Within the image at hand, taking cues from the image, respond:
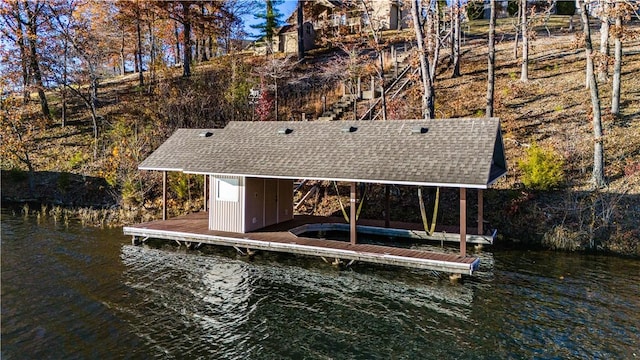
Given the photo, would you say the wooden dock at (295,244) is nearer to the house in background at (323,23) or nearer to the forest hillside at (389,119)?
the forest hillside at (389,119)

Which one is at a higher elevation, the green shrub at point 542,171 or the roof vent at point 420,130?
the roof vent at point 420,130

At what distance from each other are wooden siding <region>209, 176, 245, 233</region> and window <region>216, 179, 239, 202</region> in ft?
0.29

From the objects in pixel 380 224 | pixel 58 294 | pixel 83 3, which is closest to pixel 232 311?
pixel 58 294

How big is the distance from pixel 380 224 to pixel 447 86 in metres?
16.2

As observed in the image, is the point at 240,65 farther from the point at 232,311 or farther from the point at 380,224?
the point at 232,311

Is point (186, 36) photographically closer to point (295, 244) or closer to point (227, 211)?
point (227, 211)

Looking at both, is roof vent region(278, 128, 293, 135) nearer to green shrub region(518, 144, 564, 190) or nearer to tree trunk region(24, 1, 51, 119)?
green shrub region(518, 144, 564, 190)

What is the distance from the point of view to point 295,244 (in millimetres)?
14508

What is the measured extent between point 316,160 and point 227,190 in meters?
3.81

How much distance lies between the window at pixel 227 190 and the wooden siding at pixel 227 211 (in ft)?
Result: 0.29

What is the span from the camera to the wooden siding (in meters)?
16.3

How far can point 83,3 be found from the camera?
33.8 m

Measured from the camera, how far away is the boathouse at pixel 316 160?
13.3 meters

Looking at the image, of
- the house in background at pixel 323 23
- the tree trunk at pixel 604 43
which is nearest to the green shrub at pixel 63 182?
the house in background at pixel 323 23
